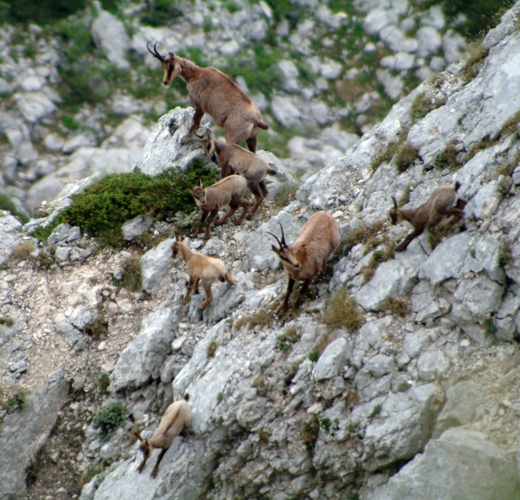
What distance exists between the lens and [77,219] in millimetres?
13789

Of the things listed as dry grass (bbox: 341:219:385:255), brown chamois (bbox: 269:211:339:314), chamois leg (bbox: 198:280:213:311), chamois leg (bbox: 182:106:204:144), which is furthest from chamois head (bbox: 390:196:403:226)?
chamois leg (bbox: 182:106:204:144)

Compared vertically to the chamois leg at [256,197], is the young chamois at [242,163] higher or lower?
higher

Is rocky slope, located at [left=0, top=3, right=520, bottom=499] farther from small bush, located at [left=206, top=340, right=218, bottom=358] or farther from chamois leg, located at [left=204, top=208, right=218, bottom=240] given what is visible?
chamois leg, located at [left=204, top=208, right=218, bottom=240]

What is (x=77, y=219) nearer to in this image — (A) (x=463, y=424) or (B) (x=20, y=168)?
(A) (x=463, y=424)

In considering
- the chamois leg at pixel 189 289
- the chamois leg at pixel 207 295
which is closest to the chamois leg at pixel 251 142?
the chamois leg at pixel 189 289

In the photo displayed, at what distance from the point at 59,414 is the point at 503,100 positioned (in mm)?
12001

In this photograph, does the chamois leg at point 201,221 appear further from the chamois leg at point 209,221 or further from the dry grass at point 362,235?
the dry grass at point 362,235

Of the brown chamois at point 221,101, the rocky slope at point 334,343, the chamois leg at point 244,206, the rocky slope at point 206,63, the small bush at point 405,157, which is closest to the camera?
the rocky slope at point 334,343

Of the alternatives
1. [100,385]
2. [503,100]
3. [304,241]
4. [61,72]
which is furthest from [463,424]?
[61,72]

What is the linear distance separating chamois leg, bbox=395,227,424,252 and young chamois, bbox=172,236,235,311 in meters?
3.79

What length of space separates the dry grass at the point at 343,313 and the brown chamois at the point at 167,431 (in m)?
3.16

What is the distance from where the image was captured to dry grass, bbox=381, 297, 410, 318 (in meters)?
8.75

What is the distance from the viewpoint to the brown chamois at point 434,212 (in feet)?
29.0

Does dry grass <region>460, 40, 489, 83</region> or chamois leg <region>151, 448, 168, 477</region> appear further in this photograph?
dry grass <region>460, 40, 489, 83</region>
